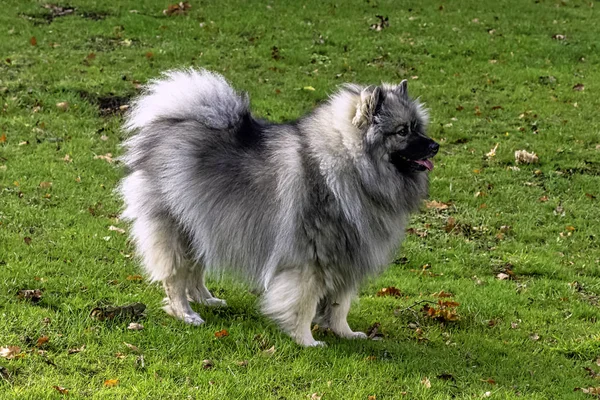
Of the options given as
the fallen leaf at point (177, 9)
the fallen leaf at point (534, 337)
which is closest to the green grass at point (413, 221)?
the fallen leaf at point (534, 337)

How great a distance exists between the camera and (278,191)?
5262 mm

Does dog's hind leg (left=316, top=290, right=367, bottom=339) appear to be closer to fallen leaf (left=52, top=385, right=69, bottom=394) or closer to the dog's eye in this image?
the dog's eye

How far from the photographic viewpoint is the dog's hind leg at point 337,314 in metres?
5.54

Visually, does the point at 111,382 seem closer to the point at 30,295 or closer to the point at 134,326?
the point at 134,326

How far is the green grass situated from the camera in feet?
15.8

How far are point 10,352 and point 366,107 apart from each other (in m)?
2.85

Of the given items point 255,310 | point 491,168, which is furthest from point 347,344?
point 491,168

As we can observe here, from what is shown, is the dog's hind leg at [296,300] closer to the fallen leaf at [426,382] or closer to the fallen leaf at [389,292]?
the fallen leaf at [426,382]

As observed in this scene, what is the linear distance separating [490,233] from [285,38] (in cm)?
792

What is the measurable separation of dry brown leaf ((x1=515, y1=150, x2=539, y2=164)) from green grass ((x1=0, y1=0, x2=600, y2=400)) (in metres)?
0.11

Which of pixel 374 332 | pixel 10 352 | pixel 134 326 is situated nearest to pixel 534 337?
pixel 374 332

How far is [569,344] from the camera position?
573 centimetres

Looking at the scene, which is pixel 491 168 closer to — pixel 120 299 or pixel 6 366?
pixel 120 299

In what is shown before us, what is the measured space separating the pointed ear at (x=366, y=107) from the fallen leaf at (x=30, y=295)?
8.92 ft
